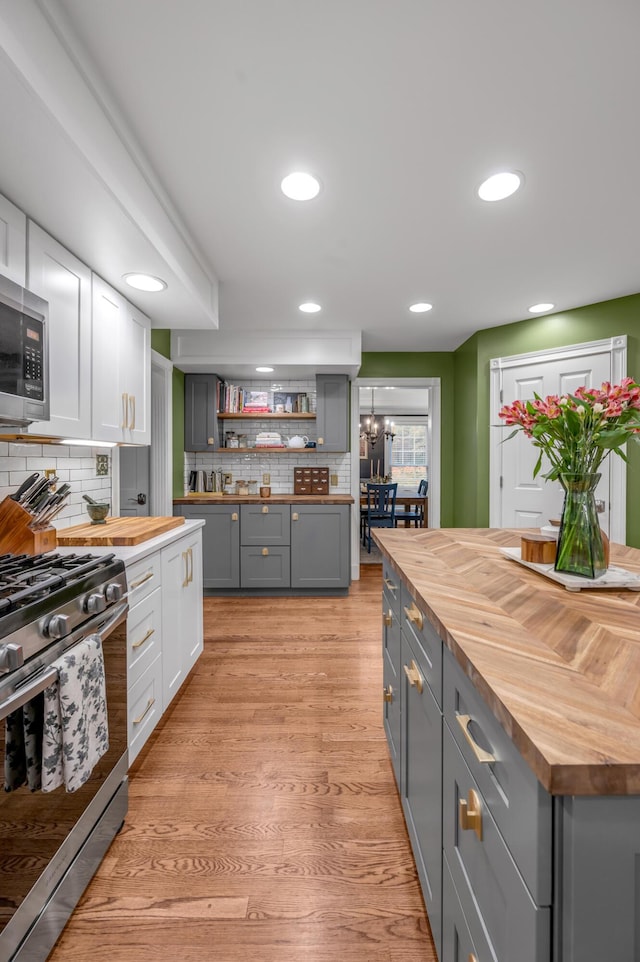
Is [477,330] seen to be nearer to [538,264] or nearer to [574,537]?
[538,264]

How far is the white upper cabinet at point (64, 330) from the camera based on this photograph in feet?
5.47

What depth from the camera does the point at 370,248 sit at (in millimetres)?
2475

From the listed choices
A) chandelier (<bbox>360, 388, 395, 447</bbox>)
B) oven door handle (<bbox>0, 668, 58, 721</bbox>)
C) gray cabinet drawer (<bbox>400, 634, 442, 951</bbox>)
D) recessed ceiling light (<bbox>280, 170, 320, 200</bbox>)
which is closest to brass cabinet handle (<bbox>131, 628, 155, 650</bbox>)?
oven door handle (<bbox>0, 668, 58, 721</bbox>)

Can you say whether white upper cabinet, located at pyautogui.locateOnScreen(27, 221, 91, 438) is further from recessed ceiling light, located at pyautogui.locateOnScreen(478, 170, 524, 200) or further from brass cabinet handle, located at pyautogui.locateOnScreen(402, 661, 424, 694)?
recessed ceiling light, located at pyautogui.locateOnScreen(478, 170, 524, 200)

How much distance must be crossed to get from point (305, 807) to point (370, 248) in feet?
8.85

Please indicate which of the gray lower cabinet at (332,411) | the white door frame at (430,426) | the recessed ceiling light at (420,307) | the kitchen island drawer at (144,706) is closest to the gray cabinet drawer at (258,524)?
the gray lower cabinet at (332,411)

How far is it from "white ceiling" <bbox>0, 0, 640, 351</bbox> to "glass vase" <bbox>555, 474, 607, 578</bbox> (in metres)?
1.28

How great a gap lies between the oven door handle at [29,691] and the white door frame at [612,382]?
105 inches

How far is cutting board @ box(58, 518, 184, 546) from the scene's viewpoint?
1901 millimetres

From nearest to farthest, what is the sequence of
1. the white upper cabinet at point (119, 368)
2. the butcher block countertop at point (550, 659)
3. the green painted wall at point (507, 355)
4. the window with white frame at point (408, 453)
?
1. the butcher block countertop at point (550, 659)
2. the white upper cabinet at point (119, 368)
3. the green painted wall at point (507, 355)
4. the window with white frame at point (408, 453)

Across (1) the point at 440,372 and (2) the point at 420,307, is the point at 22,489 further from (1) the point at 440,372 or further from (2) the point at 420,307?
(1) the point at 440,372

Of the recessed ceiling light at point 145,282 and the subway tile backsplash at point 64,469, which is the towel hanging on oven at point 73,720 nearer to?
the subway tile backsplash at point 64,469

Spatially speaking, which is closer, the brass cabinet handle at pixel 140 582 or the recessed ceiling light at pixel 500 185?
the brass cabinet handle at pixel 140 582

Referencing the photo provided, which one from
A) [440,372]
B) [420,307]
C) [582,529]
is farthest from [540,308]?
[582,529]
